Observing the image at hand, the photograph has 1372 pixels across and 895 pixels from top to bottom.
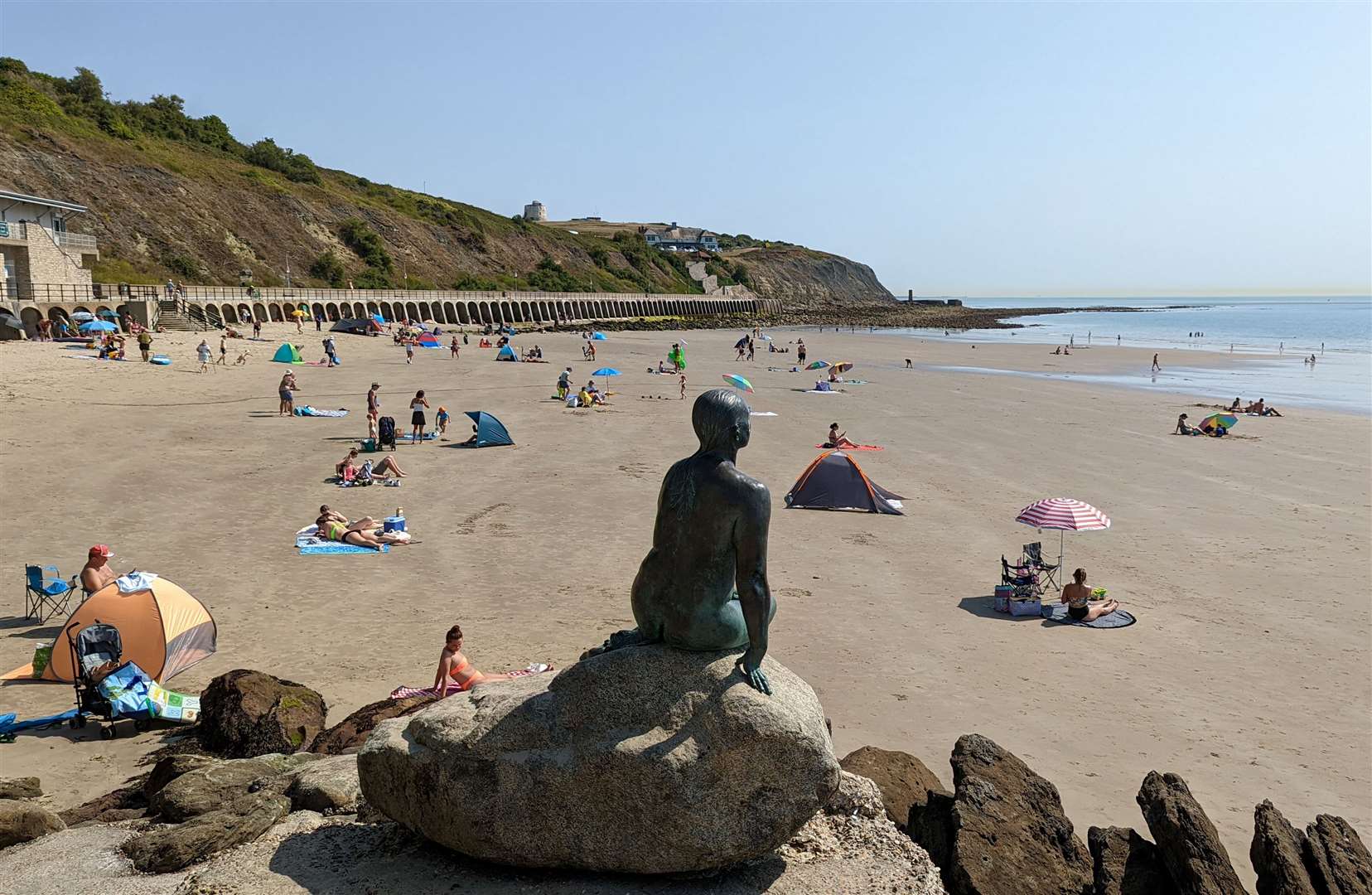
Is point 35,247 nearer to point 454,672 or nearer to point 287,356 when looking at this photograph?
point 287,356

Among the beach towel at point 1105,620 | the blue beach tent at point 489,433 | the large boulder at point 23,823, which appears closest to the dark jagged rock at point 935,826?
the large boulder at point 23,823

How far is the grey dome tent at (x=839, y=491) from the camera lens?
18312 millimetres

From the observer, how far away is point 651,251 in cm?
15425

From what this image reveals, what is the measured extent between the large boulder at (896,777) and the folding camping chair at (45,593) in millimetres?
9613

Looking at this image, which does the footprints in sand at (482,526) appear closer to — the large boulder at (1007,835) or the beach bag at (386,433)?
the beach bag at (386,433)

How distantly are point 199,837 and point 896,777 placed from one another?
464 centimetres

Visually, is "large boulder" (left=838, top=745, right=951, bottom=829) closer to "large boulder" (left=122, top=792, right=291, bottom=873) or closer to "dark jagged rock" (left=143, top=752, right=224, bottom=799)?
"large boulder" (left=122, top=792, right=291, bottom=873)

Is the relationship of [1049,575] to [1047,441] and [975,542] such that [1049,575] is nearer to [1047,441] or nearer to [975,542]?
[975,542]

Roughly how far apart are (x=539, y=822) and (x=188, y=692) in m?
6.29

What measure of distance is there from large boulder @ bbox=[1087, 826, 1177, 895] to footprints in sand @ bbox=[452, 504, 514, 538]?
11389 millimetres

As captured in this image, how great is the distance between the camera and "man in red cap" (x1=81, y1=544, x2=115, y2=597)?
10875 millimetres

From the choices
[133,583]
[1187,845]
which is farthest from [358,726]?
[1187,845]

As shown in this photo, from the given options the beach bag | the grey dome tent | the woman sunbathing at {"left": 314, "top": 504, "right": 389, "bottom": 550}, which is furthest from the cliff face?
the woman sunbathing at {"left": 314, "top": 504, "right": 389, "bottom": 550}

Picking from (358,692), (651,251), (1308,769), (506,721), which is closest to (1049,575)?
(1308,769)
